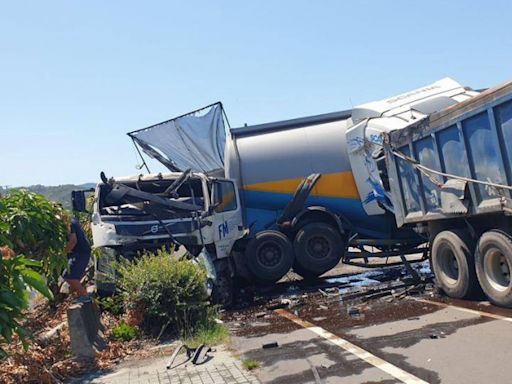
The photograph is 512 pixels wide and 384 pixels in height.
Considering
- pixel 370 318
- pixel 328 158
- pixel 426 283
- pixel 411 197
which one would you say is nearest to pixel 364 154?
pixel 328 158

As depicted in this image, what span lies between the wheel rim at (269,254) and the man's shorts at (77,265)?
4.34 meters

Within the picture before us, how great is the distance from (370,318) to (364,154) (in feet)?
15.1

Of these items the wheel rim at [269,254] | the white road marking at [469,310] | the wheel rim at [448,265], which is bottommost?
the white road marking at [469,310]

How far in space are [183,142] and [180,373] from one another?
9.78 meters

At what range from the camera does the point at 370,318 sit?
7434 mm

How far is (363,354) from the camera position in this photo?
5.55 meters

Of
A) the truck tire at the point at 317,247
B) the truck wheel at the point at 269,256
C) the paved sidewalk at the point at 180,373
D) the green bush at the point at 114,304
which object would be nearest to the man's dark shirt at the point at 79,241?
the green bush at the point at 114,304

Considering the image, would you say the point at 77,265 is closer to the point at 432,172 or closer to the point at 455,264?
the point at 432,172

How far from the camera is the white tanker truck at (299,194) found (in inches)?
394

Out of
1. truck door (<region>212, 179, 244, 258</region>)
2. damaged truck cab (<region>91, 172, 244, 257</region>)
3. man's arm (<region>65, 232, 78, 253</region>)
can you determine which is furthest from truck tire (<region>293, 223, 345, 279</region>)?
man's arm (<region>65, 232, 78, 253</region>)

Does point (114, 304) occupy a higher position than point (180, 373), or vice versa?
point (114, 304)

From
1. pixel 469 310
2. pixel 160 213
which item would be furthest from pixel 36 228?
pixel 469 310

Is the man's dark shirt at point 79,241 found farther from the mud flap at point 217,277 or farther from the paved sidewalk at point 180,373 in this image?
the paved sidewalk at point 180,373

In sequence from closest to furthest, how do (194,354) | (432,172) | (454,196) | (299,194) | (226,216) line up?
(194,354), (454,196), (432,172), (226,216), (299,194)
